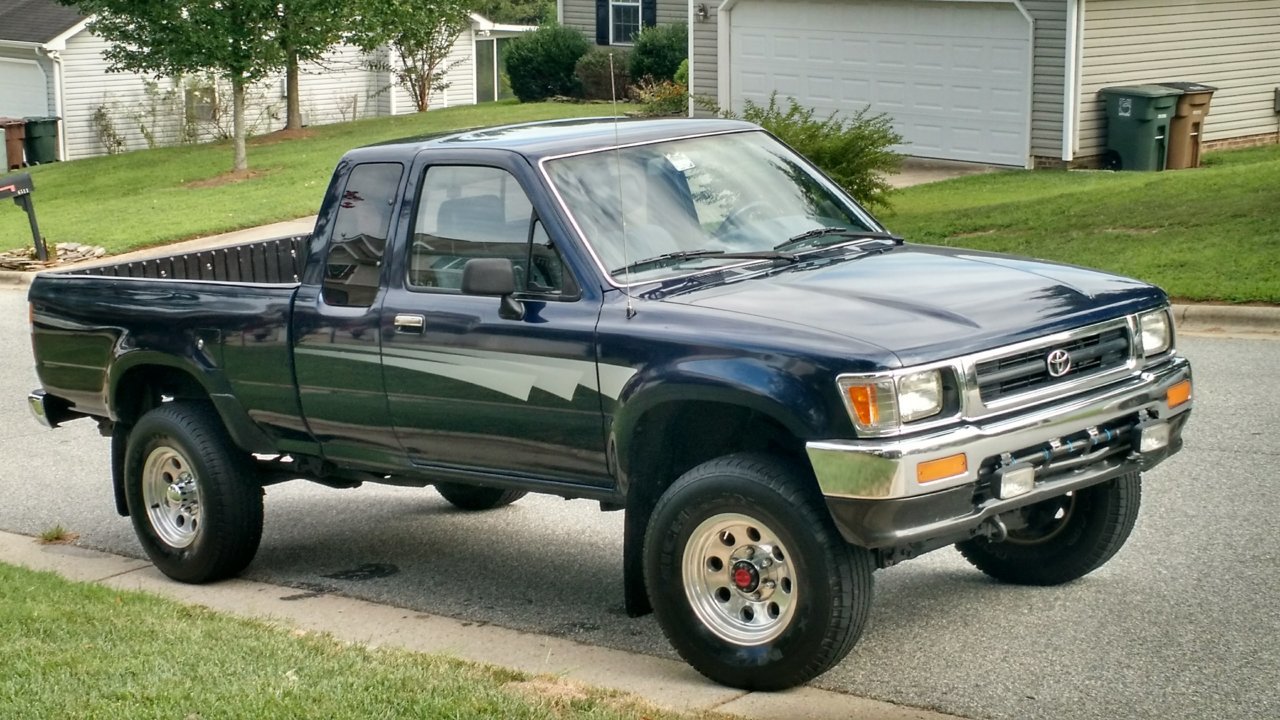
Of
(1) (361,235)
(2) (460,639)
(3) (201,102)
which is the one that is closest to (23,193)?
(1) (361,235)

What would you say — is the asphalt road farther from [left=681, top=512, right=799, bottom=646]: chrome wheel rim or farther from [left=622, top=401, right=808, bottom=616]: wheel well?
[left=622, top=401, right=808, bottom=616]: wheel well

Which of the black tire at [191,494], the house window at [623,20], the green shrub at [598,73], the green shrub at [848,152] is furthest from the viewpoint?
the house window at [623,20]

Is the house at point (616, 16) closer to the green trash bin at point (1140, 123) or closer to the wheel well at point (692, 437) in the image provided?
the green trash bin at point (1140, 123)

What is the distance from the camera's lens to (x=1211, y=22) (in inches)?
1000

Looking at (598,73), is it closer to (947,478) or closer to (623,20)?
(623,20)

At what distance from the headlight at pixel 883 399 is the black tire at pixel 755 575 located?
0.37 meters

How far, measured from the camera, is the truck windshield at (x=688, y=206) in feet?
21.2

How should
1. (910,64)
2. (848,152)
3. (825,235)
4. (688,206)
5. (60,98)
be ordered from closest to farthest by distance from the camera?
(688,206), (825,235), (848,152), (910,64), (60,98)

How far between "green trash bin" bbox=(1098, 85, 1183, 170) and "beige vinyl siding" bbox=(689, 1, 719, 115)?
7.73 m

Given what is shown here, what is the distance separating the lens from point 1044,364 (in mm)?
5773

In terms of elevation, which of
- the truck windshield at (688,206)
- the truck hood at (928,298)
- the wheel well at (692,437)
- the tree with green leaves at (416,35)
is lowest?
the wheel well at (692,437)

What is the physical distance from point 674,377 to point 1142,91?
757 inches

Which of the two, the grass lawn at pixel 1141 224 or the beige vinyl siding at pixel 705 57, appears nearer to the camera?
the grass lawn at pixel 1141 224

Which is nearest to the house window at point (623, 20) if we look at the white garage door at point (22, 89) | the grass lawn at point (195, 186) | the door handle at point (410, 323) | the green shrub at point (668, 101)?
the grass lawn at point (195, 186)
